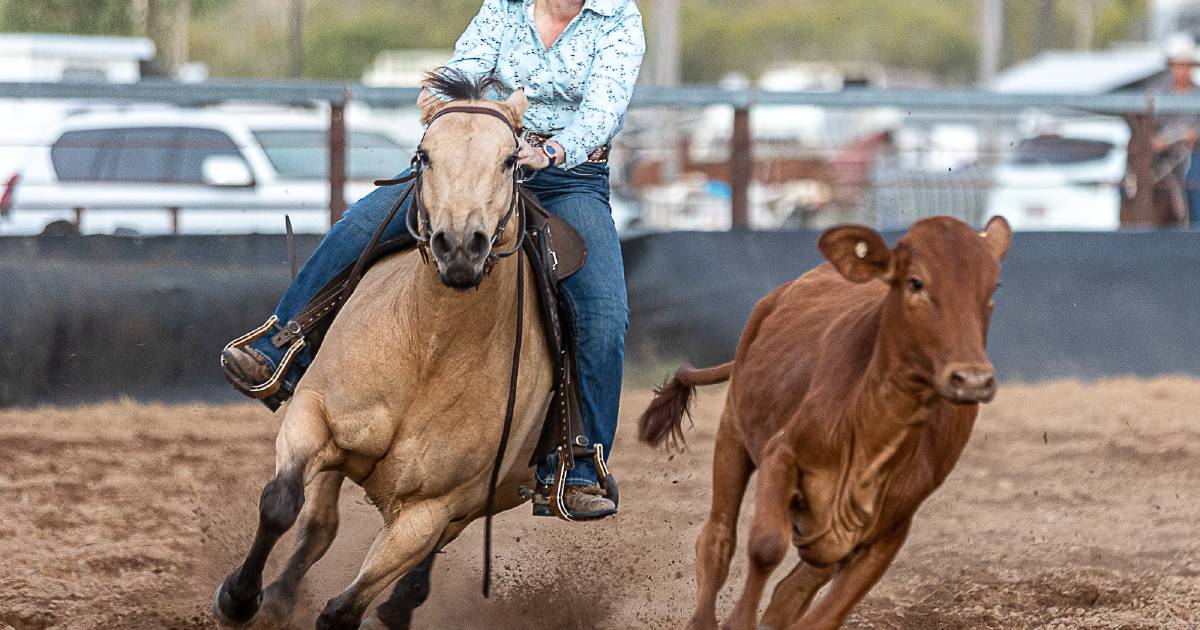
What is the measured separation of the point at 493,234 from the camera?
405 centimetres

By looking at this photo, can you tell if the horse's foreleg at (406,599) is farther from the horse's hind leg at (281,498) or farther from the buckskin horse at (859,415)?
the buckskin horse at (859,415)

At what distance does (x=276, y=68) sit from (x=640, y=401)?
129 feet

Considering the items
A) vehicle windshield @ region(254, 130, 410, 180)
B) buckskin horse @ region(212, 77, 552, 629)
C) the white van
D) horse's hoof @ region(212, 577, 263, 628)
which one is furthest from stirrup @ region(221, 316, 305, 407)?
vehicle windshield @ region(254, 130, 410, 180)

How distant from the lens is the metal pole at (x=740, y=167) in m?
10.1

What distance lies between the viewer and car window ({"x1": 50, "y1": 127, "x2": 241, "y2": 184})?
12.2 meters

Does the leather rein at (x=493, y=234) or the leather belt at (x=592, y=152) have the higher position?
the leather belt at (x=592, y=152)

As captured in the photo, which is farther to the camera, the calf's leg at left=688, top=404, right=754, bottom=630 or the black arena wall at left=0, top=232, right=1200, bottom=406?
the black arena wall at left=0, top=232, right=1200, bottom=406

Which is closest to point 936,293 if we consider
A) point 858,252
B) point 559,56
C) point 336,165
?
point 858,252

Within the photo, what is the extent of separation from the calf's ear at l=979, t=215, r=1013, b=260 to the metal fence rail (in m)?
5.34

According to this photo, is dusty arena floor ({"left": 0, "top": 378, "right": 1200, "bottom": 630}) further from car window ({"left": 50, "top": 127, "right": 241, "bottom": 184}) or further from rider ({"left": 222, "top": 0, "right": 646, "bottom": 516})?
car window ({"left": 50, "top": 127, "right": 241, "bottom": 184})

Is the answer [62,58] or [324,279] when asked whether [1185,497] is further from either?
[62,58]

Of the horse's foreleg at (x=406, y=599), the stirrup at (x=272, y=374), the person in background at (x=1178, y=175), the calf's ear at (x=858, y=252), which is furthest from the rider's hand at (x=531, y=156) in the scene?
the person in background at (x=1178, y=175)

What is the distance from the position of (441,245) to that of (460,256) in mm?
68

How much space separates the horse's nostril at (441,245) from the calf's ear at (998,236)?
1.34m
